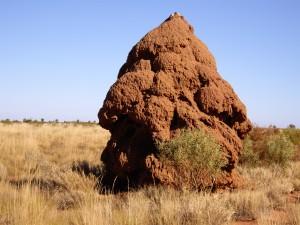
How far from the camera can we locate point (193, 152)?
9320 mm

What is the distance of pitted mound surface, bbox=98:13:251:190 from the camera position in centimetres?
1009

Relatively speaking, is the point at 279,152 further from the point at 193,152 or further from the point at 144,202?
the point at 144,202

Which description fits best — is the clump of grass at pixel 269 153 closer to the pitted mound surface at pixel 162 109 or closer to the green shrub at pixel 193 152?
the pitted mound surface at pixel 162 109

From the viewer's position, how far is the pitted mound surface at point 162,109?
10086 mm

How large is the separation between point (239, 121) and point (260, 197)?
2.56 m

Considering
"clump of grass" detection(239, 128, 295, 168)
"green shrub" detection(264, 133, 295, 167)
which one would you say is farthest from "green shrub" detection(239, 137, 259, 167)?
"green shrub" detection(264, 133, 295, 167)

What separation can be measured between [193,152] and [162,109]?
1235 mm

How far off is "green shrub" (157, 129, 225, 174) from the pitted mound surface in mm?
305

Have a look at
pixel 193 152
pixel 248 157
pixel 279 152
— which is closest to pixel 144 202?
pixel 193 152

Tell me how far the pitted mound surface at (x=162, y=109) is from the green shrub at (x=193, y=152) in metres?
0.30

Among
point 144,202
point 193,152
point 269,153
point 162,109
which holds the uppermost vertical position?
point 162,109

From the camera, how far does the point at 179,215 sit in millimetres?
6754

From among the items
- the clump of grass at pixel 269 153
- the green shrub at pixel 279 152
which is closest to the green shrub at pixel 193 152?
the clump of grass at pixel 269 153

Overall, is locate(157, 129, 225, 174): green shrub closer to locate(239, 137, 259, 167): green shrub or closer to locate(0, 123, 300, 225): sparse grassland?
locate(0, 123, 300, 225): sparse grassland
